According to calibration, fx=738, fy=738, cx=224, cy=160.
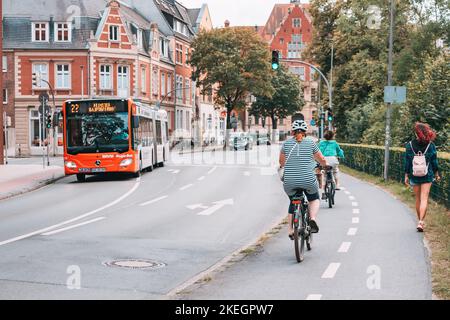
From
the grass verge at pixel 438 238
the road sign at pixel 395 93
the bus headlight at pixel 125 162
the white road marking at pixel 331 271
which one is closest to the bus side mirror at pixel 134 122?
the bus headlight at pixel 125 162

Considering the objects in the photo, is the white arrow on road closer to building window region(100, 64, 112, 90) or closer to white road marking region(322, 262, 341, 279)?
white road marking region(322, 262, 341, 279)

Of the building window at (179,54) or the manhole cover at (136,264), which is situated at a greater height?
the building window at (179,54)

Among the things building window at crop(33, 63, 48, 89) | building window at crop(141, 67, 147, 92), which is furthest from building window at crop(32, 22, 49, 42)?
building window at crop(141, 67, 147, 92)

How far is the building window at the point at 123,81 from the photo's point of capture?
64.0 meters

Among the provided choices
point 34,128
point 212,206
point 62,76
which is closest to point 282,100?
point 62,76

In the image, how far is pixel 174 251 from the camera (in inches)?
426

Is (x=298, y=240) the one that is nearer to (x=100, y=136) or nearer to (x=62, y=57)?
(x=100, y=136)

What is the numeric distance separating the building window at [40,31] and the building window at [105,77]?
5396 mm

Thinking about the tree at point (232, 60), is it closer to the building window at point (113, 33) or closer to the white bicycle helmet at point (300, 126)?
the building window at point (113, 33)

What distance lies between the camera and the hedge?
54.0ft

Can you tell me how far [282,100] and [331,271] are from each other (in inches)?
4022

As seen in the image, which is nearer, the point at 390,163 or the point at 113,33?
the point at 390,163

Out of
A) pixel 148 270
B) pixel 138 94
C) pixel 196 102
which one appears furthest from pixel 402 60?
pixel 196 102

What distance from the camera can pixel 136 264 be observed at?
947cm
